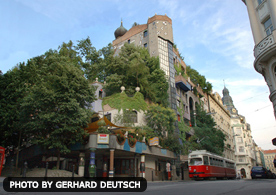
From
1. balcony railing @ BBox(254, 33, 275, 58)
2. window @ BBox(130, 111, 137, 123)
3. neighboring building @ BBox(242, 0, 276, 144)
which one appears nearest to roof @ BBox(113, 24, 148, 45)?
window @ BBox(130, 111, 137, 123)

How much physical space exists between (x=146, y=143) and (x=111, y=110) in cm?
694

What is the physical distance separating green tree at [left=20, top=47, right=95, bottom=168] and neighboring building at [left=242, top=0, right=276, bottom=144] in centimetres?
1514

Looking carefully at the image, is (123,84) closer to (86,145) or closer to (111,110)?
(111,110)

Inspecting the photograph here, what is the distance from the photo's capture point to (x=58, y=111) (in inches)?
797

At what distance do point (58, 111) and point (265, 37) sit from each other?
17589 millimetres

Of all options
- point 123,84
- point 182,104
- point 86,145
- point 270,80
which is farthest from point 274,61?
point 182,104

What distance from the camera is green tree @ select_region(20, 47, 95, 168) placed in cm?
1959

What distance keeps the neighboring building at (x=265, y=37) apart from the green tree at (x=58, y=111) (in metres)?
15.1

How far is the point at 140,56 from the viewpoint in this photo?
119 feet

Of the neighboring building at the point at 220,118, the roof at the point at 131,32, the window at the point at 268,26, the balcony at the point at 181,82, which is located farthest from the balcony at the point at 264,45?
the neighboring building at the point at 220,118

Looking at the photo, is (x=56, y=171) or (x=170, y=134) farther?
(x=170, y=134)

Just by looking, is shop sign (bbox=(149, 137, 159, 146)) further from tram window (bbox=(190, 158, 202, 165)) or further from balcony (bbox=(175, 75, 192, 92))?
balcony (bbox=(175, 75, 192, 92))

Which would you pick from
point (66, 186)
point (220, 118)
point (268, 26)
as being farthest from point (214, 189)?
point (220, 118)

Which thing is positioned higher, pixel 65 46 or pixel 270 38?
pixel 65 46
